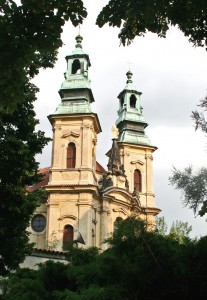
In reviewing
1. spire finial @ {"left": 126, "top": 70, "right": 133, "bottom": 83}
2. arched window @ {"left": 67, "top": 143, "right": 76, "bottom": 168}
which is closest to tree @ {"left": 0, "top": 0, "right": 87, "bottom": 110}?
arched window @ {"left": 67, "top": 143, "right": 76, "bottom": 168}

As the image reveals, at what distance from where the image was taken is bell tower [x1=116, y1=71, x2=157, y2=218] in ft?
135

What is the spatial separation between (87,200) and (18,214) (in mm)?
21619

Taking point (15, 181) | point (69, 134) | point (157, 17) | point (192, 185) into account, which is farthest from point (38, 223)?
point (157, 17)

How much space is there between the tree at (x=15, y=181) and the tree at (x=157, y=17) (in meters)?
5.42

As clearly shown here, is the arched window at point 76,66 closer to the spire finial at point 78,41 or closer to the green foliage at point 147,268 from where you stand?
the spire finial at point 78,41

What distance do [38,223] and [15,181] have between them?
2334 cm

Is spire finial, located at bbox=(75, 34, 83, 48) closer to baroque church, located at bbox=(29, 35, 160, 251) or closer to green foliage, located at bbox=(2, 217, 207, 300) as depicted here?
baroque church, located at bbox=(29, 35, 160, 251)

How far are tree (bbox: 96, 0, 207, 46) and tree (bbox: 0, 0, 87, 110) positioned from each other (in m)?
0.38

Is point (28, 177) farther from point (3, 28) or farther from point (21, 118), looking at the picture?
point (3, 28)

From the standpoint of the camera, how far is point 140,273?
8.42 m

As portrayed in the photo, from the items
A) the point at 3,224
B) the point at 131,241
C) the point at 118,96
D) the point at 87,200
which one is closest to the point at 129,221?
the point at 131,241

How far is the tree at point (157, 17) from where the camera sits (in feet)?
17.9

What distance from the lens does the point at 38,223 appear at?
1364 inches

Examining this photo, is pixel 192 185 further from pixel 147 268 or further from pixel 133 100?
pixel 133 100
